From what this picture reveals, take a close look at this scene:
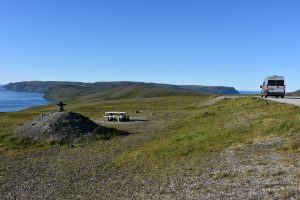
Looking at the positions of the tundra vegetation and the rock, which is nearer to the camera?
the tundra vegetation

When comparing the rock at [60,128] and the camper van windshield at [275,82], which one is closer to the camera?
the rock at [60,128]

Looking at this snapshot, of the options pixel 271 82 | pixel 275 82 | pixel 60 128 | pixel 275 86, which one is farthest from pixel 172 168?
pixel 275 86

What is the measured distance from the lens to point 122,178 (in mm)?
19609

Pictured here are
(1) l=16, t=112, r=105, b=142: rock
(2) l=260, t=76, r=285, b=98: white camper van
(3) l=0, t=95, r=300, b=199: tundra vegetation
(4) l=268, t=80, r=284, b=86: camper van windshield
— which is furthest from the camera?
(4) l=268, t=80, r=284, b=86: camper van windshield

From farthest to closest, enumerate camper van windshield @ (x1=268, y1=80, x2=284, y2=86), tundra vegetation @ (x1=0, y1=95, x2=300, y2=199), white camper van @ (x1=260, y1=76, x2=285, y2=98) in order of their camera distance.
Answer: camper van windshield @ (x1=268, y1=80, x2=284, y2=86), white camper van @ (x1=260, y1=76, x2=285, y2=98), tundra vegetation @ (x1=0, y1=95, x2=300, y2=199)

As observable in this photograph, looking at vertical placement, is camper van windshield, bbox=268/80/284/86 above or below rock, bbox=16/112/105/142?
above

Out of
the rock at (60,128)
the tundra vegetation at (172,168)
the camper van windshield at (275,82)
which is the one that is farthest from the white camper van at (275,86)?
the rock at (60,128)

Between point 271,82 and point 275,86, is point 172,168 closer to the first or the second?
point 271,82

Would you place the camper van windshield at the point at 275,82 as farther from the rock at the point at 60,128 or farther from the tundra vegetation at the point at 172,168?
the rock at the point at 60,128

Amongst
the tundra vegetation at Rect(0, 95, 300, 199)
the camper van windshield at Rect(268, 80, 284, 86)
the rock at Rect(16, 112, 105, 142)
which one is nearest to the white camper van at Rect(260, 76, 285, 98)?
the camper van windshield at Rect(268, 80, 284, 86)

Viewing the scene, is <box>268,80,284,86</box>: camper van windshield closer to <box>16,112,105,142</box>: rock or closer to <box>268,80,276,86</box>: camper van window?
<box>268,80,276,86</box>: camper van window

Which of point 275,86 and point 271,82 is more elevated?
point 271,82

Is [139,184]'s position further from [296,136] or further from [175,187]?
[296,136]

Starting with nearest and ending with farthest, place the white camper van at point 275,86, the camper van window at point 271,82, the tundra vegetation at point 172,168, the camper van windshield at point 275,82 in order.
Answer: the tundra vegetation at point 172,168
the white camper van at point 275,86
the camper van windshield at point 275,82
the camper van window at point 271,82
